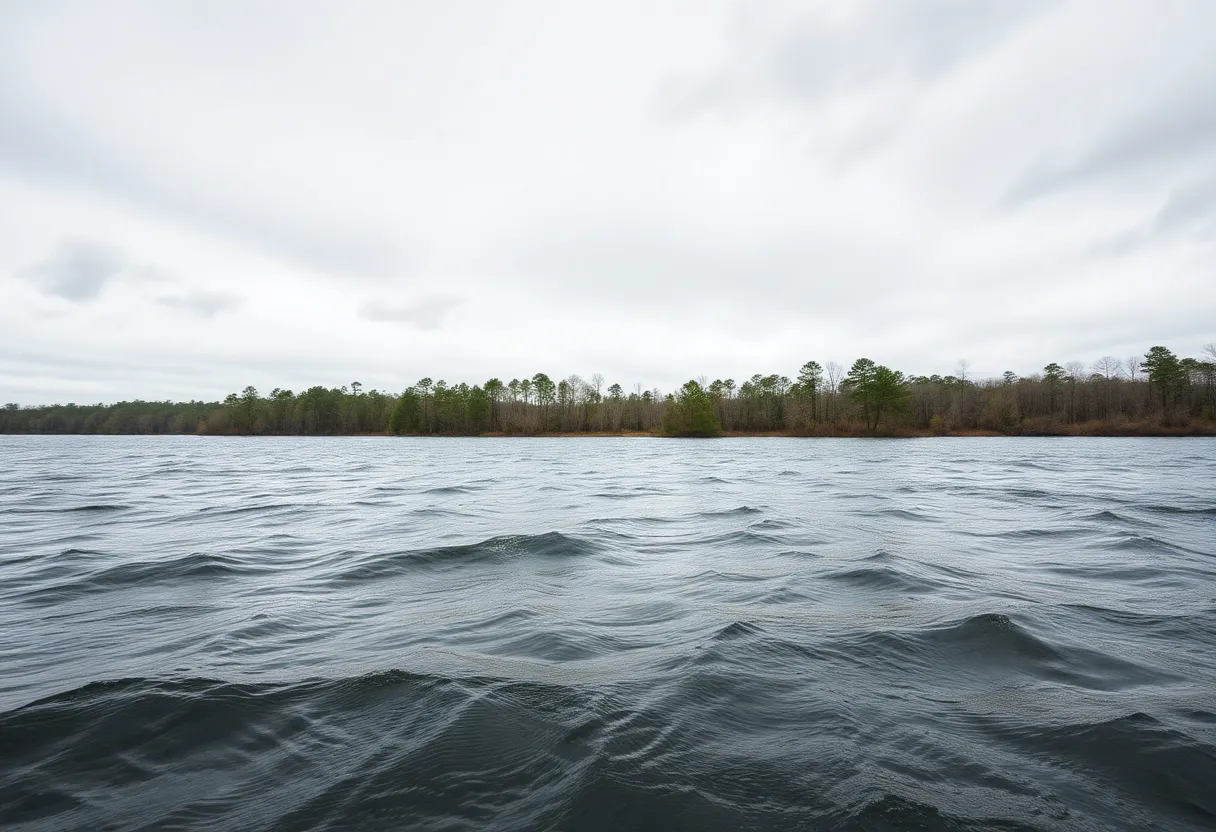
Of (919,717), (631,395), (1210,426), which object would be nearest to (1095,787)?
(919,717)

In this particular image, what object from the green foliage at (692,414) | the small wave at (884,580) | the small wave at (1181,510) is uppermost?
the green foliage at (692,414)

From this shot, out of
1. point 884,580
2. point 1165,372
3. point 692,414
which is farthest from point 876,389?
point 884,580

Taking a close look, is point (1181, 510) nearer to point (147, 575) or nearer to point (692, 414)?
point (147, 575)

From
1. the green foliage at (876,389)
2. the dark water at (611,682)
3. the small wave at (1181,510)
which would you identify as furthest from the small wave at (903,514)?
the green foliage at (876,389)

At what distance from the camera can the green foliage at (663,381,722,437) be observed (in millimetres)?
92688

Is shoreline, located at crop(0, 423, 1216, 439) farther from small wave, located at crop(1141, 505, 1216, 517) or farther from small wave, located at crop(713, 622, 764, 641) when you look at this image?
small wave, located at crop(713, 622, 764, 641)

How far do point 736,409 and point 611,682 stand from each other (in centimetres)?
12187

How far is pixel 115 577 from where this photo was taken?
858cm

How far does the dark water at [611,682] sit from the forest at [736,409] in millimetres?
84936

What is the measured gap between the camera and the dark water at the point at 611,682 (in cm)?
315

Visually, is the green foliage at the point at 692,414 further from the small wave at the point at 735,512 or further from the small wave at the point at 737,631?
the small wave at the point at 737,631

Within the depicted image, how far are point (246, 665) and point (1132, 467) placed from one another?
41384 millimetres

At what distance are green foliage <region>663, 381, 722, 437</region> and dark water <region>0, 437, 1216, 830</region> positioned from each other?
81.1 metres

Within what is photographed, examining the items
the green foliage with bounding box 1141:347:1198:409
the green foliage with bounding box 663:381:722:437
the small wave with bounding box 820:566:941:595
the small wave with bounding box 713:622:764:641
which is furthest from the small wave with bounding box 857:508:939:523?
the green foliage with bounding box 1141:347:1198:409
